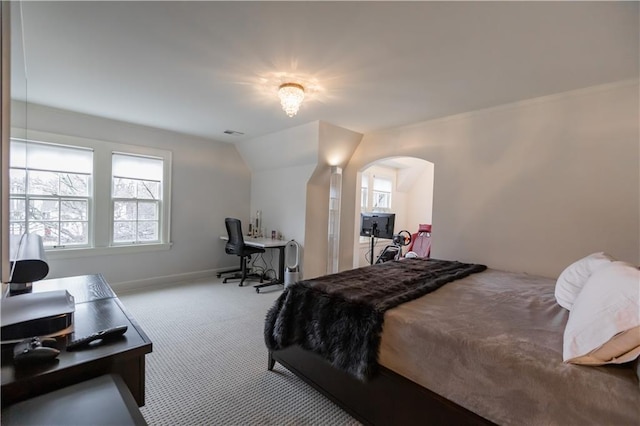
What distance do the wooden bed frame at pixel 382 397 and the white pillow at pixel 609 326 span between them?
0.49 metres

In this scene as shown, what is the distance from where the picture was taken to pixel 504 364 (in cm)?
123

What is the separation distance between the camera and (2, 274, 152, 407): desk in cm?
86

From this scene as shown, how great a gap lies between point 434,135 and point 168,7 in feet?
10.1

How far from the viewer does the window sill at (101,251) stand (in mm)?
3588

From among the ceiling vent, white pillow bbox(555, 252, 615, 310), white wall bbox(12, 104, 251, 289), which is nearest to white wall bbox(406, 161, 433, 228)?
white wall bbox(12, 104, 251, 289)

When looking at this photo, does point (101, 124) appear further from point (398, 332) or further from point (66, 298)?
point (398, 332)

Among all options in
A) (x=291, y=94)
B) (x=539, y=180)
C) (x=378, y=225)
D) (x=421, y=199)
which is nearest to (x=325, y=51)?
(x=291, y=94)

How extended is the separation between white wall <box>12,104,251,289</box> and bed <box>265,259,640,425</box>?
3100 mm

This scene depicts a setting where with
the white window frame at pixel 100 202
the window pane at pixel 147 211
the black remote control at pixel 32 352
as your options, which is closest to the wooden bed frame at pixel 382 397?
the black remote control at pixel 32 352

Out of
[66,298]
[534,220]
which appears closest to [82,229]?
[66,298]

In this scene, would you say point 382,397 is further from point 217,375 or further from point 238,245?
point 238,245

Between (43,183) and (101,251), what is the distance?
3.49ft

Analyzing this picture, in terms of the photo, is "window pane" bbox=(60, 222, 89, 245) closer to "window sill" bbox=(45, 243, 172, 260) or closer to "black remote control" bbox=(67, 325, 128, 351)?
"window sill" bbox=(45, 243, 172, 260)

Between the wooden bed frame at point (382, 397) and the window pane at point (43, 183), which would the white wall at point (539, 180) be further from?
the window pane at point (43, 183)
